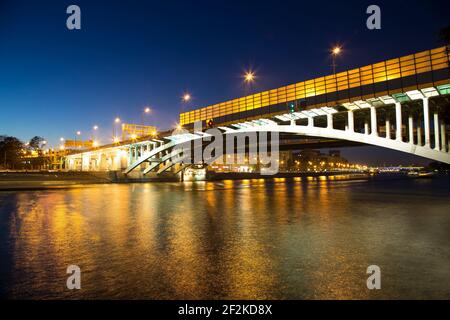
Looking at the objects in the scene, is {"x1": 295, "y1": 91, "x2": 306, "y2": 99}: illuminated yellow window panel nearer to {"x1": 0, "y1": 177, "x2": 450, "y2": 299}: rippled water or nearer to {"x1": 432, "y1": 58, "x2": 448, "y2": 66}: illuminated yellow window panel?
{"x1": 432, "y1": 58, "x2": 448, "y2": 66}: illuminated yellow window panel

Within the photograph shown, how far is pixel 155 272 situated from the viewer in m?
5.19

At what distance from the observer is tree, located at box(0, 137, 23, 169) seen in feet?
411

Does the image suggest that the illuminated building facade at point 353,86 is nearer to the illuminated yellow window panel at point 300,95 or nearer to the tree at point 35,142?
the illuminated yellow window panel at point 300,95

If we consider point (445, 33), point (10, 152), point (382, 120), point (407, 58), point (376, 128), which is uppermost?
point (10, 152)

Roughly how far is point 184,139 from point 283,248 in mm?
41971

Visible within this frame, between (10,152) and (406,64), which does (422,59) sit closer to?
(406,64)

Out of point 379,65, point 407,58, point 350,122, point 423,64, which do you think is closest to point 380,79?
point 379,65

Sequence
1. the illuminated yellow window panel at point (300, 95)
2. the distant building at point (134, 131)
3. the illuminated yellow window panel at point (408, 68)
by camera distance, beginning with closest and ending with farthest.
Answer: the illuminated yellow window panel at point (408, 68)
the illuminated yellow window panel at point (300, 95)
the distant building at point (134, 131)

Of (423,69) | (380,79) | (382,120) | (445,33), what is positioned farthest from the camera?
(382,120)

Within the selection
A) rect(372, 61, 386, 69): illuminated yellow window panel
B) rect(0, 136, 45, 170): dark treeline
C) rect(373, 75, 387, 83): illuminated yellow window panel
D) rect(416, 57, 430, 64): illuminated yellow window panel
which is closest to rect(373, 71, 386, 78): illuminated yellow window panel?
rect(373, 75, 387, 83): illuminated yellow window panel

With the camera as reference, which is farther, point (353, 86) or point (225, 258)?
point (353, 86)

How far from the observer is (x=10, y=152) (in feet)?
412

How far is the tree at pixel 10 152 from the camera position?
125 meters


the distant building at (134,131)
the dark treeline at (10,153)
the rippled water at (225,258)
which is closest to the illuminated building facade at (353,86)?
the rippled water at (225,258)
